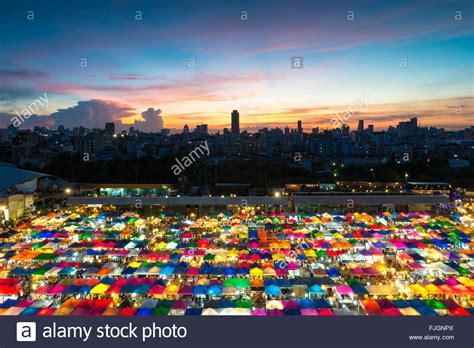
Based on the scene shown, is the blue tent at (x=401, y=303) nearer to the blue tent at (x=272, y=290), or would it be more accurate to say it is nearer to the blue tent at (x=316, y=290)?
the blue tent at (x=316, y=290)

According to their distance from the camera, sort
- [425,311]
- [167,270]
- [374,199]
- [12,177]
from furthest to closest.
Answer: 1. [12,177]
2. [374,199]
3. [167,270]
4. [425,311]

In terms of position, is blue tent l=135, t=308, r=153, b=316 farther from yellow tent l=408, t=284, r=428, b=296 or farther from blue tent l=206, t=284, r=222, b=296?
yellow tent l=408, t=284, r=428, b=296

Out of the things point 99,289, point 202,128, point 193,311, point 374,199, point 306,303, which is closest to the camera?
point 193,311

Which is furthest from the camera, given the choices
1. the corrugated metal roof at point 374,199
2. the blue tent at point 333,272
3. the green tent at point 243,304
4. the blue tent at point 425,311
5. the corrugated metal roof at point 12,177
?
the corrugated metal roof at point 12,177

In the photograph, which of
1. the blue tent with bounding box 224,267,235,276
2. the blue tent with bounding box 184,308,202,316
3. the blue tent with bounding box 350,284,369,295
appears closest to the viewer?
the blue tent with bounding box 184,308,202,316

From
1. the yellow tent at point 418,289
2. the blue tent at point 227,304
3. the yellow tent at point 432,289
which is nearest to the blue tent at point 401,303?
the yellow tent at point 418,289

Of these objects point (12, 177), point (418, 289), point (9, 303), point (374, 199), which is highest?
point (12, 177)

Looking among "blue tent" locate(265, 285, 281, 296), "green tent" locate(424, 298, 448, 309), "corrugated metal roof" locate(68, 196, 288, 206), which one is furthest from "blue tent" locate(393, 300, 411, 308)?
"corrugated metal roof" locate(68, 196, 288, 206)

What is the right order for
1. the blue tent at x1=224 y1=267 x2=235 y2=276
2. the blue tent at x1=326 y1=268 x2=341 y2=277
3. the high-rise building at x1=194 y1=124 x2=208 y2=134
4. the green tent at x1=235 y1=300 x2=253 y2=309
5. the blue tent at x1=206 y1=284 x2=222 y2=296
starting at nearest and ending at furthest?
1. the green tent at x1=235 y1=300 x2=253 y2=309
2. the blue tent at x1=206 y1=284 x2=222 y2=296
3. the blue tent at x1=326 y1=268 x2=341 y2=277
4. the blue tent at x1=224 y1=267 x2=235 y2=276
5. the high-rise building at x1=194 y1=124 x2=208 y2=134

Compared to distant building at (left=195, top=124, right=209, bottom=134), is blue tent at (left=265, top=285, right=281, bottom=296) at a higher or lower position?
lower

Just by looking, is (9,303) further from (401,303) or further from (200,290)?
(401,303)

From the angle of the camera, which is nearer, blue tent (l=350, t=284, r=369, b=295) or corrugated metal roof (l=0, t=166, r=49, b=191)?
blue tent (l=350, t=284, r=369, b=295)

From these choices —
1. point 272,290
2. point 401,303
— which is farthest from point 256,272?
point 401,303
